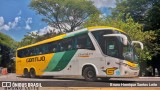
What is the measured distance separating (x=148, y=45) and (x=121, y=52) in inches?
45.8

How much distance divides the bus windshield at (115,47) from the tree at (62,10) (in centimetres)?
98

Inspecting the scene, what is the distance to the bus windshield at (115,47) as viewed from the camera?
12.0 meters

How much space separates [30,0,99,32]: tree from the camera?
41.6ft

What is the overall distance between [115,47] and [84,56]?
3.73ft

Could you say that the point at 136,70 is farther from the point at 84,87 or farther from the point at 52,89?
the point at 52,89

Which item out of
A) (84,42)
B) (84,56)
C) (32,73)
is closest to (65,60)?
(84,56)

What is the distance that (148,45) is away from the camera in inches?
492

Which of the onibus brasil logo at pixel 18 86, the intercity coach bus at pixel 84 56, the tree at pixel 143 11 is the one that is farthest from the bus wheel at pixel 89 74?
the tree at pixel 143 11

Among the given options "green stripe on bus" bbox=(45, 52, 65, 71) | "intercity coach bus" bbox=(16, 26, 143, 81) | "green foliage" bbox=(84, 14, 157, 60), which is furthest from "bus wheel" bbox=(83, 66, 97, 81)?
"green foliage" bbox=(84, 14, 157, 60)

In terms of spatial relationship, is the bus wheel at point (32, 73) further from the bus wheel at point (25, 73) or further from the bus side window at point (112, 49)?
the bus side window at point (112, 49)

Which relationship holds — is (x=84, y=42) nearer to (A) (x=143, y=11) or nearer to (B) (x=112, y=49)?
(B) (x=112, y=49)

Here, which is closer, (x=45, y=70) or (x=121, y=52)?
(x=121, y=52)

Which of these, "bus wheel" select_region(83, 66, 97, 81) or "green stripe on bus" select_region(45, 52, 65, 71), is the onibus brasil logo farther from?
"bus wheel" select_region(83, 66, 97, 81)

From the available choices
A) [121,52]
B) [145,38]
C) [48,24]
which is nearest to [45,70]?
[48,24]
